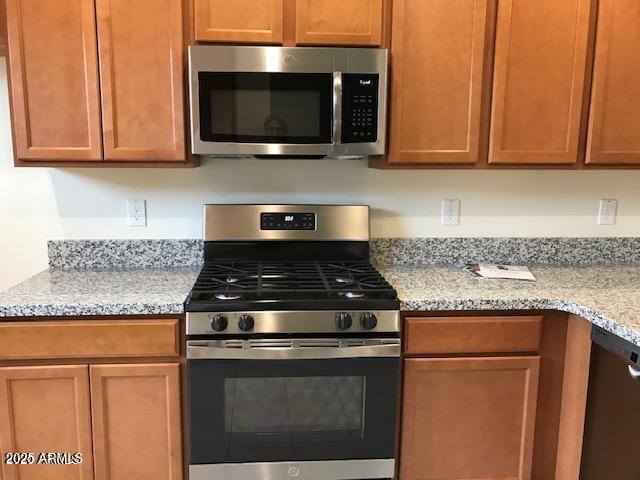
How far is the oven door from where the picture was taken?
1757mm

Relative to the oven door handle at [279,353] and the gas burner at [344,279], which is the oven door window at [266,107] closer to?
the gas burner at [344,279]

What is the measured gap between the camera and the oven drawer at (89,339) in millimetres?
1737

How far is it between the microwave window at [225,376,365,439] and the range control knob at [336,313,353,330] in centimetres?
19

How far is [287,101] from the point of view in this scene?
1949 millimetres

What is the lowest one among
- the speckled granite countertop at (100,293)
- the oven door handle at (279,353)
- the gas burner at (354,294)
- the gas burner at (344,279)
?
the oven door handle at (279,353)

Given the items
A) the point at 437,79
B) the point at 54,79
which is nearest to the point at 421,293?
the point at 437,79

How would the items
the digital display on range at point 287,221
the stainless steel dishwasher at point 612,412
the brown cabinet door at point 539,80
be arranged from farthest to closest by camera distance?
the digital display on range at point 287,221
the brown cabinet door at point 539,80
the stainless steel dishwasher at point 612,412

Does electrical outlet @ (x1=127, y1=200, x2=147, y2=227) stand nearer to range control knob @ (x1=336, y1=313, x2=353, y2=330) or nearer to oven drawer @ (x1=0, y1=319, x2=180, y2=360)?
oven drawer @ (x1=0, y1=319, x2=180, y2=360)

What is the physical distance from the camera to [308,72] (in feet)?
6.31

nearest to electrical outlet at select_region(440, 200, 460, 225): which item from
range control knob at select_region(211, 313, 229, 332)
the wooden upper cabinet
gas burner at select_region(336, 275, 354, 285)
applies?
gas burner at select_region(336, 275, 354, 285)

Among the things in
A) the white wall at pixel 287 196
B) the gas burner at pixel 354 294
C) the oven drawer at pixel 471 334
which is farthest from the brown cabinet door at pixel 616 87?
the gas burner at pixel 354 294

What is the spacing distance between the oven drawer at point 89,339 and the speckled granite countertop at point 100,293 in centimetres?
4

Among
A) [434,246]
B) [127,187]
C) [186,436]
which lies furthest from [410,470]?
[127,187]

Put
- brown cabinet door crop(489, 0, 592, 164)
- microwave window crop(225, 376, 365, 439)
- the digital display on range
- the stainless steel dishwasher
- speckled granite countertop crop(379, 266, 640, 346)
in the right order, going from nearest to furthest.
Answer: the stainless steel dishwasher
speckled granite countertop crop(379, 266, 640, 346)
microwave window crop(225, 376, 365, 439)
brown cabinet door crop(489, 0, 592, 164)
the digital display on range
